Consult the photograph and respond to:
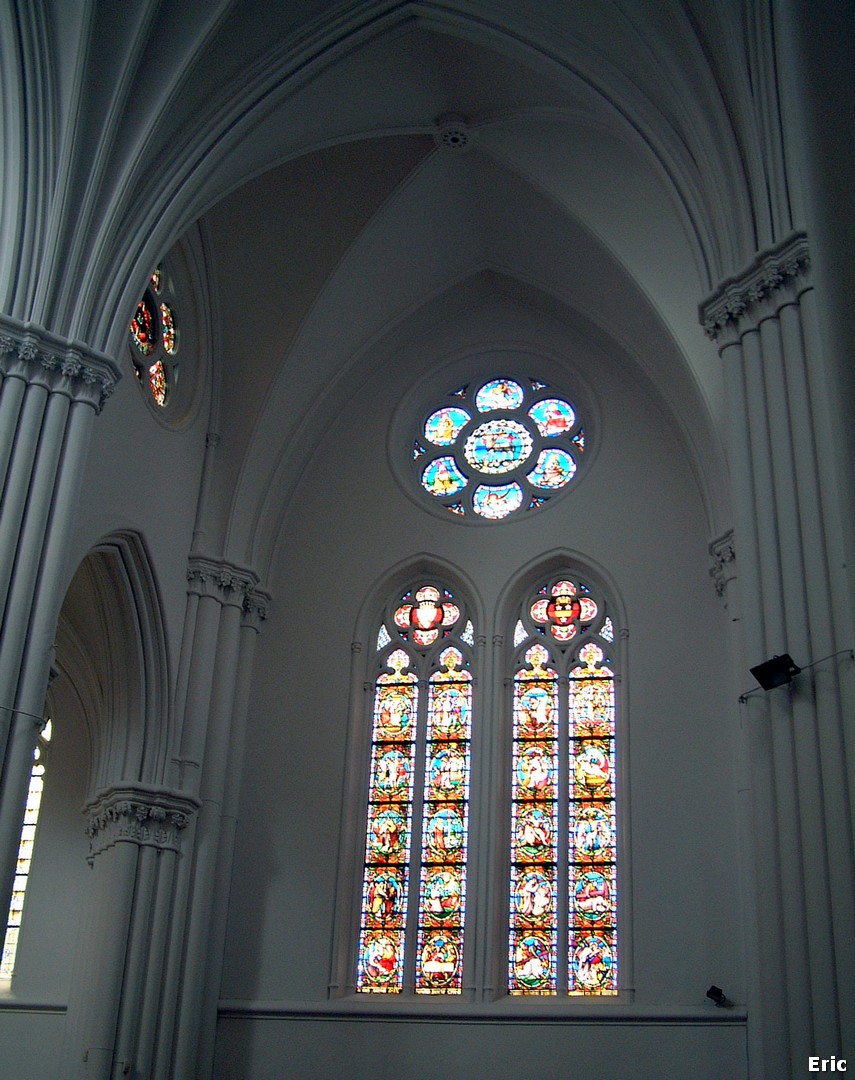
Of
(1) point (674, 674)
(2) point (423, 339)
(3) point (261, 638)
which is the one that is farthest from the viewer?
(2) point (423, 339)

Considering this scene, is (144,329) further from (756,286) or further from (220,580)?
(756,286)

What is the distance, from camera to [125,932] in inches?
505

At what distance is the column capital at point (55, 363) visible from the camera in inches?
423

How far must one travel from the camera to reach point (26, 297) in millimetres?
10992

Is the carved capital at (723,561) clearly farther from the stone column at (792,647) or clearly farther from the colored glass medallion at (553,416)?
the stone column at (792,647)

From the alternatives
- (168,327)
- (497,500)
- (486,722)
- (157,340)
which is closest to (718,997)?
(486,722)

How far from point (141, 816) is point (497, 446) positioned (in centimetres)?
642

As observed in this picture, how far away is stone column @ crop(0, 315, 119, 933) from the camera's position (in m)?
9.68

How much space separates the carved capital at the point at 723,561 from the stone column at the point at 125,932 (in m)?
5.96

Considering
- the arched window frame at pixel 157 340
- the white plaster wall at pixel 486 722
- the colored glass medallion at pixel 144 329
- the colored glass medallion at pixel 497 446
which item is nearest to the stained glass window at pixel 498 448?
the colored glass medallion at pixel 497 446

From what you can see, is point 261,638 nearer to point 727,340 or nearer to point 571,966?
point 571,966

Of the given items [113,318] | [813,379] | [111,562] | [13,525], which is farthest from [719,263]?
[111,562]

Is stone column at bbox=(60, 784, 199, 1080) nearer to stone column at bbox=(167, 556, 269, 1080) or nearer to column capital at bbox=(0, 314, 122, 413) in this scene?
stone column at bbox=(167, 556, 269, 1080)

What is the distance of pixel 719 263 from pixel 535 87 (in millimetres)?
4260
